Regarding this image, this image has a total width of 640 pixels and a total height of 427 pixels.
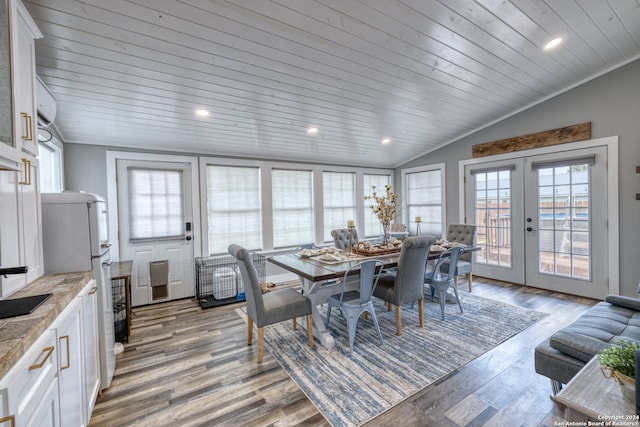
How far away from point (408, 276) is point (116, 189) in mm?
3771

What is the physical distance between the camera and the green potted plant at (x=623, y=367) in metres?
1.05

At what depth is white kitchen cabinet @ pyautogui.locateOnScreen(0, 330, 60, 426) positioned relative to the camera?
839 millimetres

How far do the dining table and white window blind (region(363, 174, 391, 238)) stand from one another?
2.83m

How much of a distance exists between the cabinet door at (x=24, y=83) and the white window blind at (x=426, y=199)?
5.51 meters

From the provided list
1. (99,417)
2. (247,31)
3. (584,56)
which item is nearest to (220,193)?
(247,31)

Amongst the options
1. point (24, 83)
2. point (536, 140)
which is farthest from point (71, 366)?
point (536, 140)

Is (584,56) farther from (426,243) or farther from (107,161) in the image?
(107,161)

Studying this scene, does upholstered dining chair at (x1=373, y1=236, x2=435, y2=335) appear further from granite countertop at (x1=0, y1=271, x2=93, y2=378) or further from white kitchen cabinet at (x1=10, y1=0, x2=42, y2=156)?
white kitchen cabinet at (x1=10, y1=0, x2=42, y2=156)

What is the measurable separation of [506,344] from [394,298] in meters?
1.09

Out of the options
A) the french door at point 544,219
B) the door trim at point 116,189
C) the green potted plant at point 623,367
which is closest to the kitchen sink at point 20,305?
the green potted plant at point 623,367

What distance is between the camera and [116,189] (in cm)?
369

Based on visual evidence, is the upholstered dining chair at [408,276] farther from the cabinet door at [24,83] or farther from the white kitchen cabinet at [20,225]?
the cabinet door at [24,83]

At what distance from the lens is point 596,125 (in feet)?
12.0

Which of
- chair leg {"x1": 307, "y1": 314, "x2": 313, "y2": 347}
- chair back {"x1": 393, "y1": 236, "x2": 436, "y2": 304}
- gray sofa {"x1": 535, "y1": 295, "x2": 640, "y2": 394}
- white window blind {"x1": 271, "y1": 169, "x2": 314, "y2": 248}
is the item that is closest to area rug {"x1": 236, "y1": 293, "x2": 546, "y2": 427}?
chair leg {"x1": 307, "y1": 314, "x2": 313, "y2": 347}
